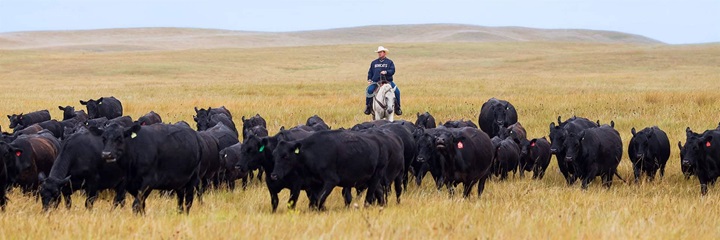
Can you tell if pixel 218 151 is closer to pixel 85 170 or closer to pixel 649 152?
pixel 85 170

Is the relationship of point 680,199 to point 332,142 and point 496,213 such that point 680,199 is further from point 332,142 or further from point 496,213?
point 332,142

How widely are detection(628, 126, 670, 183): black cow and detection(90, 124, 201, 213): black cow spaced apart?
745cm

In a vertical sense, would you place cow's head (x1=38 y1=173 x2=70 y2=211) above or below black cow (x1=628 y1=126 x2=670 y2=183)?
above

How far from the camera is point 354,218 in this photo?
9.06 meters

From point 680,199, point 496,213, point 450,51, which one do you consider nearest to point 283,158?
point 496,213

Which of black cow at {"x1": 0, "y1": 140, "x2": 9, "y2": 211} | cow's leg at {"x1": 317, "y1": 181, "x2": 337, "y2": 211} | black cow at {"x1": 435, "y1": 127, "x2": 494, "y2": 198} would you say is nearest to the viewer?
cow's leg at {"x1": 317, "y1": 181, "x2": 337, "y2": 211}

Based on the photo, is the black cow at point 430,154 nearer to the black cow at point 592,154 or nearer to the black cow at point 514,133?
the black cow at point 592,154

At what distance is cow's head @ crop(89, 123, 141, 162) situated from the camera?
10250 millimetres

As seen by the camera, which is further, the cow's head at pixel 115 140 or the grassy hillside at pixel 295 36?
the grassy hillside at pixel 295 36

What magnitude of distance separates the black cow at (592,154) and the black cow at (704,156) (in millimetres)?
1331

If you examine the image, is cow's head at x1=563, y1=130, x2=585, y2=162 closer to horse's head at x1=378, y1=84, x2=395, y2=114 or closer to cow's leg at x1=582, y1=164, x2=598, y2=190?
cow's leg at x1=582, y1=164, x2=598, y2=190

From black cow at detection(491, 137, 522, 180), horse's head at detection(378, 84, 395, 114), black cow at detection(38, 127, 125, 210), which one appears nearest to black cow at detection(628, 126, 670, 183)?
black cow at detection(491, 137, 522, 180)

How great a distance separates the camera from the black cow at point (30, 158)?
12.1 meters

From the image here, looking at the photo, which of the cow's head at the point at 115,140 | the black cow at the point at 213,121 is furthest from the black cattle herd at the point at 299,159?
the black cow at the point at 213,121
